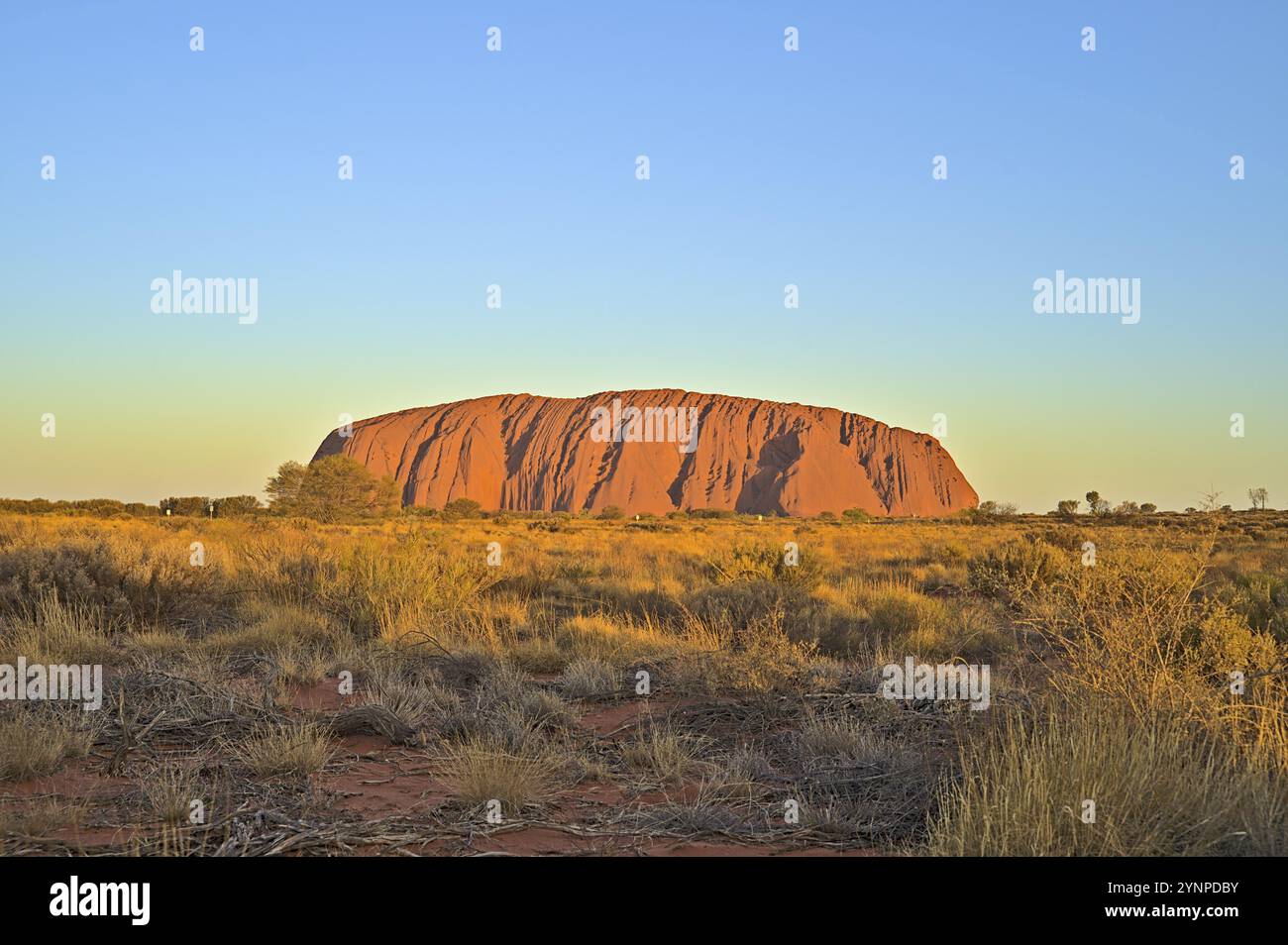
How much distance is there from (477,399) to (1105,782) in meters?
116

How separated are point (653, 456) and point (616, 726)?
9585 centimetres

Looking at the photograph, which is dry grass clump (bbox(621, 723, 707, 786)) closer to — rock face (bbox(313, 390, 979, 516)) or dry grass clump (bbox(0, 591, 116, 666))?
dry grass clump (bbox(0, 591, 116, 666))

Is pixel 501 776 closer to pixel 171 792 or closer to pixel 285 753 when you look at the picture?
pixel 285 753

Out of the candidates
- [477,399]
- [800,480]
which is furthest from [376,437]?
[800,480]

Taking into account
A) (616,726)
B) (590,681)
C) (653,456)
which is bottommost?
(616,726)

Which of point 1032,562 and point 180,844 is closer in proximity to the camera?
point 180,844

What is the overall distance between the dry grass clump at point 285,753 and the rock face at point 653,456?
87991 mm

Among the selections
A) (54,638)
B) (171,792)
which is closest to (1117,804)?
(171,792)

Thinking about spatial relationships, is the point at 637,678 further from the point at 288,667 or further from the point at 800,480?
the point at 800,480

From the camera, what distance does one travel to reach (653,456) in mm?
102125

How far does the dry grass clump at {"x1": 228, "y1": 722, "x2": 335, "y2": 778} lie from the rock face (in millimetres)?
87991

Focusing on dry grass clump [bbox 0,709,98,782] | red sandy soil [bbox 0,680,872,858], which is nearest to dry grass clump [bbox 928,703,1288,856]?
red sandy soil [bbox 0,680,872,858]

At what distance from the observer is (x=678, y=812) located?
14.1ft

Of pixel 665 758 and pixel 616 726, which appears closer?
pixel 665 758
